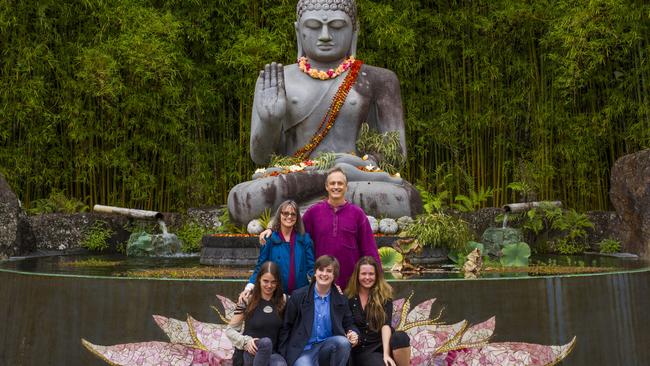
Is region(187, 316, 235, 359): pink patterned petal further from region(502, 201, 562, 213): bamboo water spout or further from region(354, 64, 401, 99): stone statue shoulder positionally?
region(502, 201, 562, 213): bamboo water spout

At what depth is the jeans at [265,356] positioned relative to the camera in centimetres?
370

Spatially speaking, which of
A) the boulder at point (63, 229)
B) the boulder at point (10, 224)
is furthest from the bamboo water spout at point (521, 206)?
the boulder at point (10, 224)

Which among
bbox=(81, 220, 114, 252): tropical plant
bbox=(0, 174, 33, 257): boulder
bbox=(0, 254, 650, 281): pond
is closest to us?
bbox=(0, 254, 650, 281): pond

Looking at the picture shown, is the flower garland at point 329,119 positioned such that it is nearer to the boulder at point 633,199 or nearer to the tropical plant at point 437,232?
the tropical plant at point 437,232

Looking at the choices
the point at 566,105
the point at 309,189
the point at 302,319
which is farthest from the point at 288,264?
the point at 566,105

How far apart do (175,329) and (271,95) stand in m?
2.89

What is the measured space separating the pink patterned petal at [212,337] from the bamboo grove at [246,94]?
525 centimetres

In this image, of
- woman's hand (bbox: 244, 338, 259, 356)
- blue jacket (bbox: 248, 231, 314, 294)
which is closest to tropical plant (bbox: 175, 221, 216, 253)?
blue jacket (bbox: 248, 231, 314, 294)

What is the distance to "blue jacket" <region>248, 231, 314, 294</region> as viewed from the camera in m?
4.03

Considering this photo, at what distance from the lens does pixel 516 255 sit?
6430 mm

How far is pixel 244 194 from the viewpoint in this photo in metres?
6.95

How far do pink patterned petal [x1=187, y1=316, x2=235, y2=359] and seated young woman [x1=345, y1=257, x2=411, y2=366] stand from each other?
36.9 inches

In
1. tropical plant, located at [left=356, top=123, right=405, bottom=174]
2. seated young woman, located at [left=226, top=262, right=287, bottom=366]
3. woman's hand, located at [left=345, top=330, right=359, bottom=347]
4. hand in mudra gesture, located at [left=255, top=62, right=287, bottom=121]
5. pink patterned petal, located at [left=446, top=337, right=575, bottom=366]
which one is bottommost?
pink patterned petal, located at [left=446, top=337, right=575, bottom=366]

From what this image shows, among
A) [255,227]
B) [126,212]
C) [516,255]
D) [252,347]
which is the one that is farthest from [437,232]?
[126,212]
